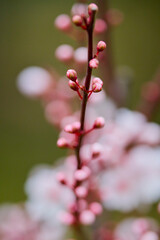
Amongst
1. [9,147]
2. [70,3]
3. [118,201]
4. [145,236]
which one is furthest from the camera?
[70,3]

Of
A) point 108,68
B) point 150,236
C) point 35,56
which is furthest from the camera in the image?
point 35,56

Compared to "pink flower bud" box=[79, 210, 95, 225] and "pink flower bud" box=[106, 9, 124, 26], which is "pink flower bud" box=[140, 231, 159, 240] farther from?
"pink flower bud" box=[106, 9, 124, 26]

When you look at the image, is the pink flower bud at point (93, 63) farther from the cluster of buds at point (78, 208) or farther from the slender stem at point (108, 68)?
the slender stem at point (108, 68)

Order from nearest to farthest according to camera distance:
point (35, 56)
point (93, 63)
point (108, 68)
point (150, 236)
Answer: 1. point (93, 63)
2. point (150, 236)
3. point (108, 68)
4. point (35, 56)

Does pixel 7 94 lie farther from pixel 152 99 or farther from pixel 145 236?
pixel 145 236

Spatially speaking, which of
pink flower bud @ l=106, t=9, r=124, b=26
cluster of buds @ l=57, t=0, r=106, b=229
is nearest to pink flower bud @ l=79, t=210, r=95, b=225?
cluster of buds @ l=57, t=0, r=106, b=229

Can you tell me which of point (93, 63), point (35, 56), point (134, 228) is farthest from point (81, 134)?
point (35, 56)

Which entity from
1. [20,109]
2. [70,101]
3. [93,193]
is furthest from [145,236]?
[20,109]

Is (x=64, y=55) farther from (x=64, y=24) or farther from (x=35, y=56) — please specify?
(x=35, y=56)

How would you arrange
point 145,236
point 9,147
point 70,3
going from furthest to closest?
point 70,3, point 9,147, point 145,236
